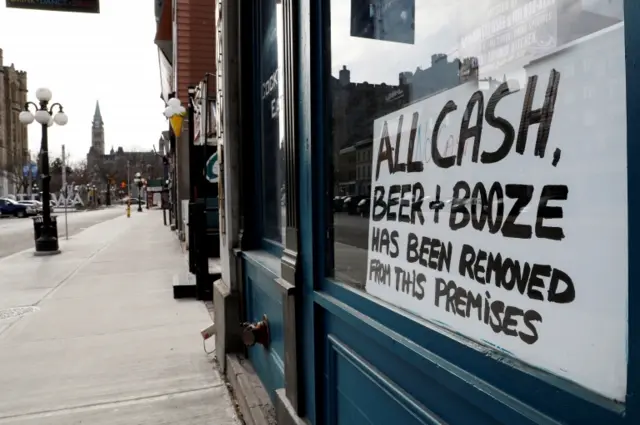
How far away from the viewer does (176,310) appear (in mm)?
6582

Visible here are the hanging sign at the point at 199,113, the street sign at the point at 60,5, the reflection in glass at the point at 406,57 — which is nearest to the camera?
the reflection in glass at the point at 406,57

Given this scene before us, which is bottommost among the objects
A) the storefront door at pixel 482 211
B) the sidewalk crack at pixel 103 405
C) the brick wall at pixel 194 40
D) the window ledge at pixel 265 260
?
the sidewalk crack at pixel 103 405

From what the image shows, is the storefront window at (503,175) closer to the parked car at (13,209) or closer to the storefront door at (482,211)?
the storefront door at (482,211)

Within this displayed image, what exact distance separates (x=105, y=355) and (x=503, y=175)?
4.73 metres

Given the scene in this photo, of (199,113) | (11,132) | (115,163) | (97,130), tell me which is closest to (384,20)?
(199,113)

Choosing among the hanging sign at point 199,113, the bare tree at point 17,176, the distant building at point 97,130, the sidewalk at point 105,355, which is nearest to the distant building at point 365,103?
the sidewalk at point 105,355

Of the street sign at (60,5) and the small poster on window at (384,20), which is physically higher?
the street sign at (60,5)

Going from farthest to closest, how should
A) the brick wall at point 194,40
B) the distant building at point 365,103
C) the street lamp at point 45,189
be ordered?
the street lamp at point 45,189, the brick wall at point 194,40, the distant building at point 365,103

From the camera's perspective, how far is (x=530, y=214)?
1147mm

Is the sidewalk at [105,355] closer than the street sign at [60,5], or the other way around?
the sidewalk at [105,355]

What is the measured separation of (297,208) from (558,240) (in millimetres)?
1597

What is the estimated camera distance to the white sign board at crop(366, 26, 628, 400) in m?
0.95

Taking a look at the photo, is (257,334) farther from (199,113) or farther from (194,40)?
(194,40)

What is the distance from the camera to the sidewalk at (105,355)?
144 inches
